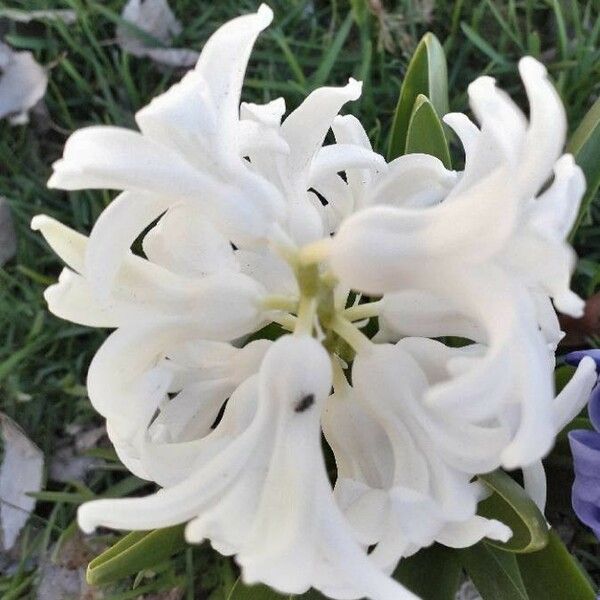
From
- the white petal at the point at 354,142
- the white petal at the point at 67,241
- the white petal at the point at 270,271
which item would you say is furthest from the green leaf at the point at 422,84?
the white petal at the point at 67,241

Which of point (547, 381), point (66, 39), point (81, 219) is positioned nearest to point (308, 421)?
point (547, 381)

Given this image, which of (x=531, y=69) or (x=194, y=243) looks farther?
(x=194, y=243)

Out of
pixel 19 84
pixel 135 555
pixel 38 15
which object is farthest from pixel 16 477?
pixel 38 15

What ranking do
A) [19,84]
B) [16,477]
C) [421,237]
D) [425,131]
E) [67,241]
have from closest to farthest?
[421,237], [67,241], [425,131], [16,477], [19,84]

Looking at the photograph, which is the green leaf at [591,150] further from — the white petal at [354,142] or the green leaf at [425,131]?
the white petal at [354,142]

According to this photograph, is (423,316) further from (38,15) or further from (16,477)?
(38,15)

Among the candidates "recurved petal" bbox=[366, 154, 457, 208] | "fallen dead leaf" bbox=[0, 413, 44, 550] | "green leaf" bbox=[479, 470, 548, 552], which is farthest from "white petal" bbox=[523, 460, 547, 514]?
"fallen dead leaf" bbox=[0, 413, 44, 550]
